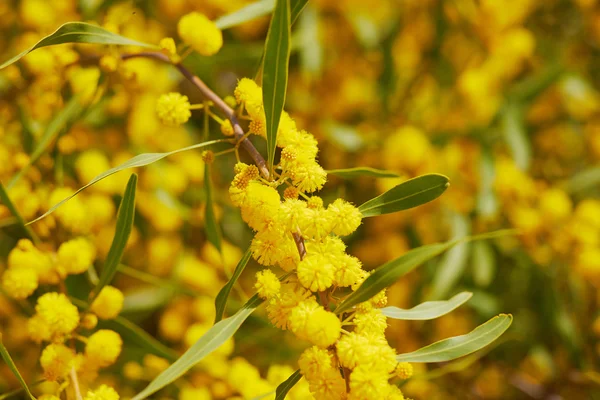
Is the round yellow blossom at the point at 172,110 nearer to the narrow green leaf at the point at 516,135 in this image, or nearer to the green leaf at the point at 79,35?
the green leaf at the point at 79,35

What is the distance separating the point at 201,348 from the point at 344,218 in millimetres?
268

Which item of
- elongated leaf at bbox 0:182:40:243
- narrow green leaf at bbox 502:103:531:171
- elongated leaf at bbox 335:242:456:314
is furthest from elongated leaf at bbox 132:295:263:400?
narrow green leaf at bbox 502:103:531:171

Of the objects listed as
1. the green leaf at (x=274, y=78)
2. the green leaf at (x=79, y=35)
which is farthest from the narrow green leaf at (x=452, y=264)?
the green leaf at (x=79, y=35)

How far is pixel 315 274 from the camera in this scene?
0.82 metres

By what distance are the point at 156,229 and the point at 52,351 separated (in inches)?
37.4

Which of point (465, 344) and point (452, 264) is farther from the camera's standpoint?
point (452, 264)

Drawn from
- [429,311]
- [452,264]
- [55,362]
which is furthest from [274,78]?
[452,264]

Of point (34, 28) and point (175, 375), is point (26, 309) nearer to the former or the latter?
point (175, 375)

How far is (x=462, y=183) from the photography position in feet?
6.61

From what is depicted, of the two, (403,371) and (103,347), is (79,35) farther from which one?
(403,371)

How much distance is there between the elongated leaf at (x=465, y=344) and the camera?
899 millimetres

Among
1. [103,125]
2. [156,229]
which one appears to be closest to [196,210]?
[156,229]

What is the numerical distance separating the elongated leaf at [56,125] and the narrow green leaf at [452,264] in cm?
107

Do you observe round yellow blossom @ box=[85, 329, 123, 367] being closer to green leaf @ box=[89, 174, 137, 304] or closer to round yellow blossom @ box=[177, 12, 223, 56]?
green leaf @ box=[89, 174, 137, 304]
